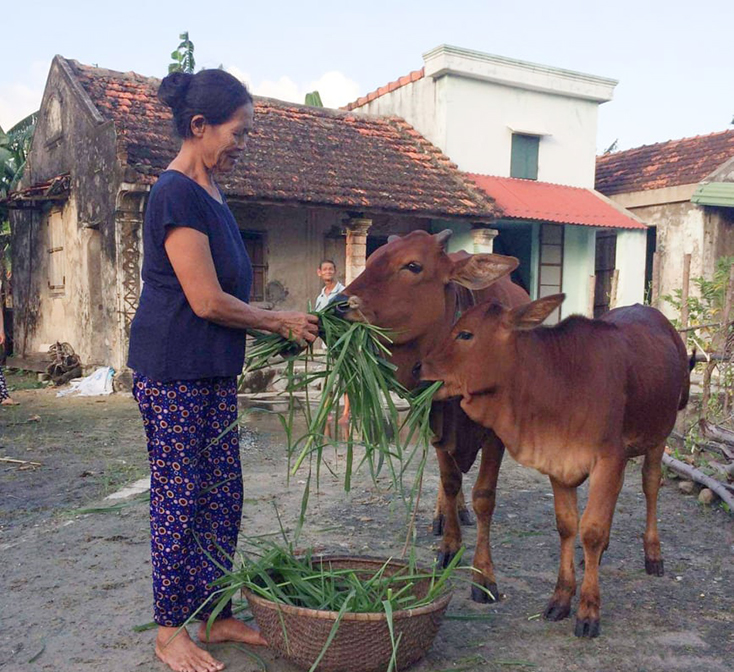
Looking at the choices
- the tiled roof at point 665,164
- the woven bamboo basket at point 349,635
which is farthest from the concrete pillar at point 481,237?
the woven bamboo basket at point 349,635

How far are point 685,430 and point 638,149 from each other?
13802mm

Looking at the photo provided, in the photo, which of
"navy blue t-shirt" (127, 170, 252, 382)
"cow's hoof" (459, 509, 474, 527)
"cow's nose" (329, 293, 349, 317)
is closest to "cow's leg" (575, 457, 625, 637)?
"cow's nose" (329, 293, 349, 317)

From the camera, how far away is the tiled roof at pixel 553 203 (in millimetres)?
13830

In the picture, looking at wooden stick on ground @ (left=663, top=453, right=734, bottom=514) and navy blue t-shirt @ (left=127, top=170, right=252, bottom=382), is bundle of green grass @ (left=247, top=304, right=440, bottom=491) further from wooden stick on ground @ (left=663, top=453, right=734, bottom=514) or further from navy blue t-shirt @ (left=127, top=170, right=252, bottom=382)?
wooden stick on ground @ (left=663, top=453, right=734, bottom=514)

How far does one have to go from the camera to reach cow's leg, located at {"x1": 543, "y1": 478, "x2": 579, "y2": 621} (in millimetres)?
3312

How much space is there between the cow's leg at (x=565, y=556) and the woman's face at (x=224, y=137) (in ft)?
6.21

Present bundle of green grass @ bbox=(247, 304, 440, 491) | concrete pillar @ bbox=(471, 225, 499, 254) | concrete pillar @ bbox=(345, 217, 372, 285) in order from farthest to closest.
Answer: concrete pillar @ bbox=(471, 225, 499, 254) → concrete pillar @ bbox=(345, 217, 372, 285) → bundle of green grass @ bbox=(247, 304, 440, 491)

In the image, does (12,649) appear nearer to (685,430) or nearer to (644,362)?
(644,362)

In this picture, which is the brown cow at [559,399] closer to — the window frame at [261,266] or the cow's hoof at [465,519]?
the cow's hoof at [465,519]

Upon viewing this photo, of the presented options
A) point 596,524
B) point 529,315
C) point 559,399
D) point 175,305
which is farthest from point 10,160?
point 596,524

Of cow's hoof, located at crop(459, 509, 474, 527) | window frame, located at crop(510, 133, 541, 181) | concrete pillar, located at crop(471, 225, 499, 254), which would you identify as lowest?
cow's hoof, located at crop(459, 509, 474, 527)

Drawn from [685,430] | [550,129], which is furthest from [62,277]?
[685,430]

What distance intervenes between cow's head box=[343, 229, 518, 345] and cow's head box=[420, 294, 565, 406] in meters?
0.16

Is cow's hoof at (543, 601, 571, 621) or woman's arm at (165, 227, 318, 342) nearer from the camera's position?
woman's arm at (165, 227, 318, 342)
